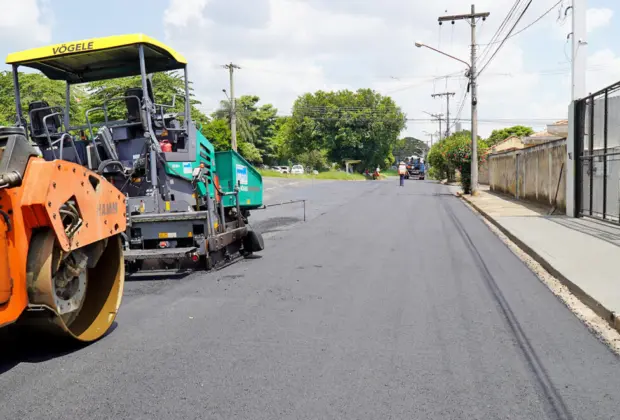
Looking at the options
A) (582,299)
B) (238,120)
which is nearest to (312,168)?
(238,120)

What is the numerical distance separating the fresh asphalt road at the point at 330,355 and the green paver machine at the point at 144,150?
66 cm

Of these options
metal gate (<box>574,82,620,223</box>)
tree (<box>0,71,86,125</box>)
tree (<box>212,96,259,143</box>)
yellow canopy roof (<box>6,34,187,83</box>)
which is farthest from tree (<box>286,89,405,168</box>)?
yellow canopy roof (<box>6,34,187,83</box>)

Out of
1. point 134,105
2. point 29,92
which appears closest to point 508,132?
point 29,92

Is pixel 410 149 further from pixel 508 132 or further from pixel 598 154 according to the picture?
pixel 598 154

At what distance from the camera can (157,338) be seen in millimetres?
5504

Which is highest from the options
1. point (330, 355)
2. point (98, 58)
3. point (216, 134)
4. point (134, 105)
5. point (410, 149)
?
point (410, 149)

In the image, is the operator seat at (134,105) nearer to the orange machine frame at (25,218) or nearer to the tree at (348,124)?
the orange machine frame at (25,218)

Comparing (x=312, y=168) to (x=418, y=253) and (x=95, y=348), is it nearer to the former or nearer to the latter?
(x=418, y=253)

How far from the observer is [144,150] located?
8.38 meters

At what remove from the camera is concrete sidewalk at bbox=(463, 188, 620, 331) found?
6.97 m

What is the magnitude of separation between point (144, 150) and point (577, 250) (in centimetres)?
749

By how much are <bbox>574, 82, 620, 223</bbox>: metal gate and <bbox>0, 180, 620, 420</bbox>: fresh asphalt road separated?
639 centimetres

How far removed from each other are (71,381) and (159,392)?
75 centimetres

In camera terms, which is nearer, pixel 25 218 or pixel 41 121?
pixel 25 218
